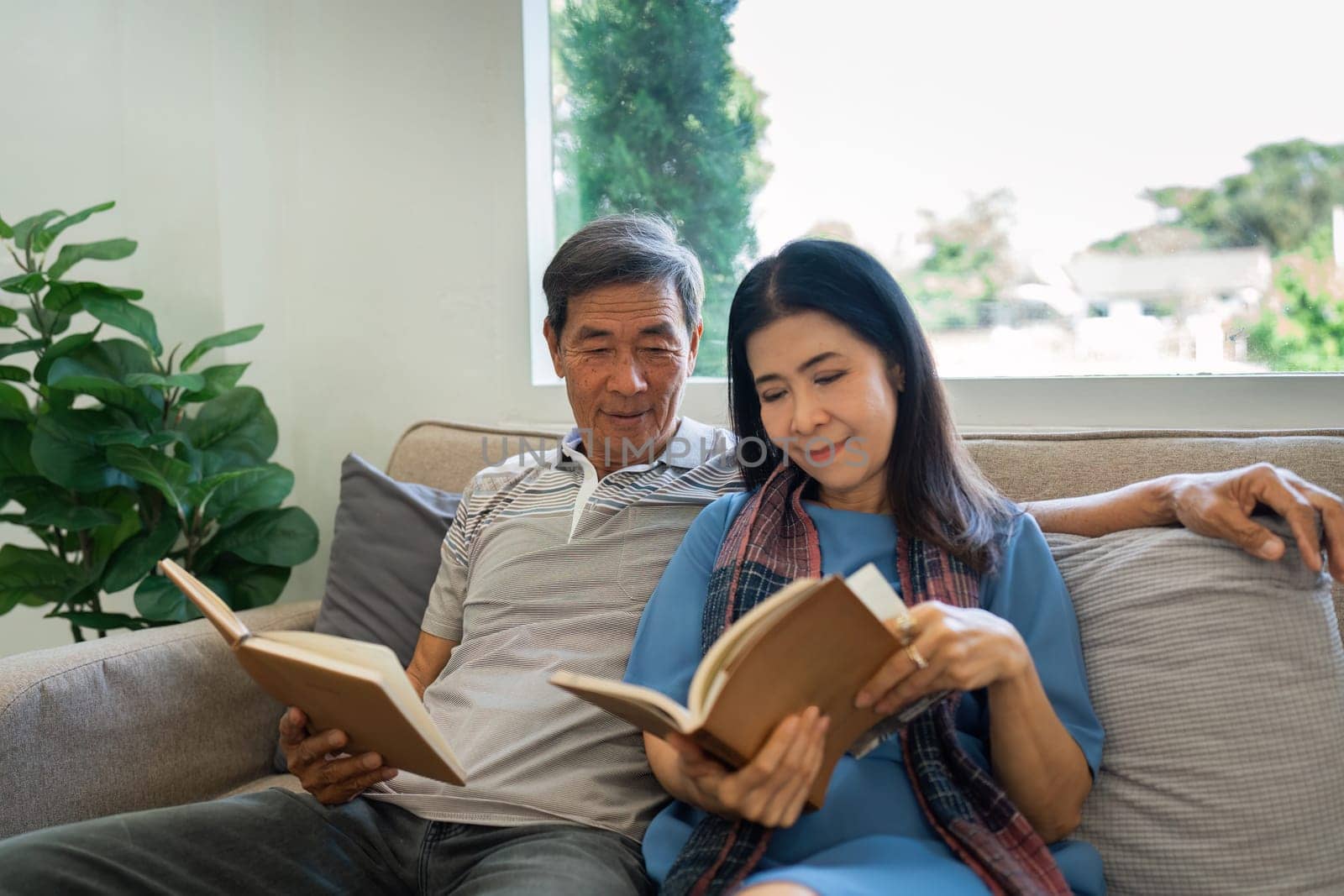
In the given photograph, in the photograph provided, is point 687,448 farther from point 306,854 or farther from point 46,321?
point 46,321

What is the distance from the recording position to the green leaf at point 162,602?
6.86ft

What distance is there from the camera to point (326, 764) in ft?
4.21

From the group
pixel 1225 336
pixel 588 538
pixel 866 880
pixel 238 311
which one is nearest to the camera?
pixel 866 880

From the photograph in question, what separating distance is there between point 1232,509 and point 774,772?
0.59m

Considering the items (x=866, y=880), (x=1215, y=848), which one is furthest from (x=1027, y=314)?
(x=866, y=880)

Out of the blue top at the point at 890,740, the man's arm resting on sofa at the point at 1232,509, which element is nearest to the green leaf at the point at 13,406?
the blue top at the point at 890,740

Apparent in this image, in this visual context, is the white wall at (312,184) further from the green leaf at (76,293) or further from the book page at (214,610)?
the book page at (214,610)

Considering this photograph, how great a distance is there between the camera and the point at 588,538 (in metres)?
1.54

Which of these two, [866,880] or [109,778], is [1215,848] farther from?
[109,778]

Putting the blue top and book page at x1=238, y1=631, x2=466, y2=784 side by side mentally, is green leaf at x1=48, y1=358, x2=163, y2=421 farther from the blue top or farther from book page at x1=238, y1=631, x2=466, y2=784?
the blue top

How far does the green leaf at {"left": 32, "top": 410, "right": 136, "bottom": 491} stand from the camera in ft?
6.88

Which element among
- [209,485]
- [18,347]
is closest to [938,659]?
[209,485]

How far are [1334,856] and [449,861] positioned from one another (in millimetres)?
976

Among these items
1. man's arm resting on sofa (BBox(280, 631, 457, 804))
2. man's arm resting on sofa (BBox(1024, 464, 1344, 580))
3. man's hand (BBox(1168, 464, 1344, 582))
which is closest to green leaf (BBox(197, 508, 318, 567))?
man's arm resting on sofa (BBox(280, 631, 457, 804))
